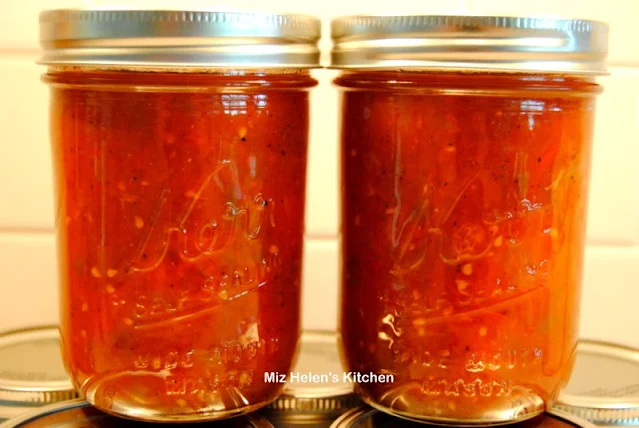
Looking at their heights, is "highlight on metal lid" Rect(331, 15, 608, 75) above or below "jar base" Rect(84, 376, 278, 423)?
above

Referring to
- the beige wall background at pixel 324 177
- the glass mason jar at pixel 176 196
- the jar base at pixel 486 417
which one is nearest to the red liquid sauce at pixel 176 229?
the glass mason jar at pixel 176 196

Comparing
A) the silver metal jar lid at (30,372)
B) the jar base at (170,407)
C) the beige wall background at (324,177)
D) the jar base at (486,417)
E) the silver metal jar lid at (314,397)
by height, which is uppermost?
the beige wall background at (324,177)

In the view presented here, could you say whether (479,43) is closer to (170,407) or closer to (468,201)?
(468,201)

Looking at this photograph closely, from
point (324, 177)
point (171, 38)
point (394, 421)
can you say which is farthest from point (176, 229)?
point (324, 177)

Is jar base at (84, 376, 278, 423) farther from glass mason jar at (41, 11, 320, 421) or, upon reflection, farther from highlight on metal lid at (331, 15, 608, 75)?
highlight on metal lid at (331, 15, 608, 75)

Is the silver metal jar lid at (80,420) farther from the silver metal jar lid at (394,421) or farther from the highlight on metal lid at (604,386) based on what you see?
the highlight on metal lid at (604,386)

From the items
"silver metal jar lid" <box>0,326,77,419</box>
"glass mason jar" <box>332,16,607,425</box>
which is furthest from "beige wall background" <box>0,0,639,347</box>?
"glass mason jar" <box>332,16,607,425</box>
